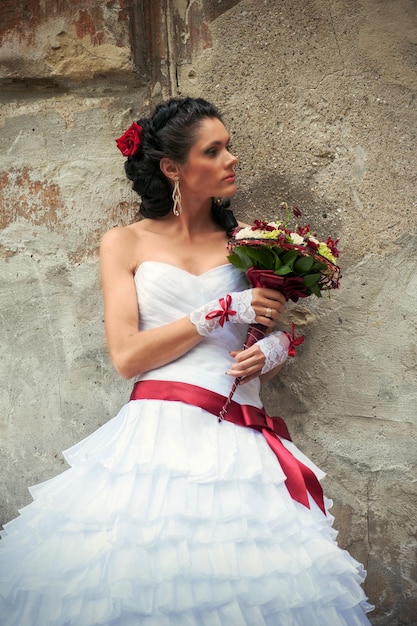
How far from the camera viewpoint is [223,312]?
3139 mm

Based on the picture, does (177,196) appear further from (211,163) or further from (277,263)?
(277,263)

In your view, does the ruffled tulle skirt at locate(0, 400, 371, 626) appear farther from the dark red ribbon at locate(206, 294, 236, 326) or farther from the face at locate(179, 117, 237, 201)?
the face at locate(179, 117, 237, 201)

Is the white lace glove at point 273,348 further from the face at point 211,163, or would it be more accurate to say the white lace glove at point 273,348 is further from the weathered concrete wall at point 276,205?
the face at point 211,163

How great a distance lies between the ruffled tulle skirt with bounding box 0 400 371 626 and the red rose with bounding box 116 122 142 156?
1.16 meters

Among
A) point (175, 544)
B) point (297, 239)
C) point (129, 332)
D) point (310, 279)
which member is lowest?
point (175, 544)

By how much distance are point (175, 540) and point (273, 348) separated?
879 mm

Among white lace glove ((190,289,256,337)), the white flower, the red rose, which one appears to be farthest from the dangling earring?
the white flower

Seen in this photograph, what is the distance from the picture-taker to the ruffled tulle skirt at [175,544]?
262 centimetres

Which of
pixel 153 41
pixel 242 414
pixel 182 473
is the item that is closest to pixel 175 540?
pixel 182 473

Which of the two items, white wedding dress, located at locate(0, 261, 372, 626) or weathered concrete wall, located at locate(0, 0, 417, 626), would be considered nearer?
white wedding dress, located at locate(0, 261, 372, 626)

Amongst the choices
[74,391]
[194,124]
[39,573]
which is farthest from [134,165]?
[39,573]

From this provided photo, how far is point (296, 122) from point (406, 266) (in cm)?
84

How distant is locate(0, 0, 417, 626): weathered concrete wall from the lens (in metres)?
3.64

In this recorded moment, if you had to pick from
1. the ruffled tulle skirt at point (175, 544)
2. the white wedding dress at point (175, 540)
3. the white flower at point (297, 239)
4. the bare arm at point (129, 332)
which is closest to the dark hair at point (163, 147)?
the bare arm at point (129, 332)
